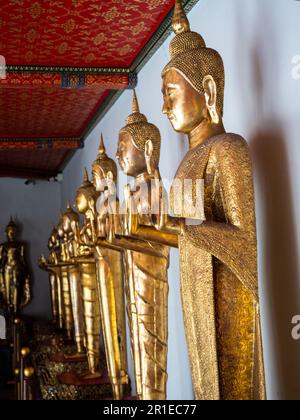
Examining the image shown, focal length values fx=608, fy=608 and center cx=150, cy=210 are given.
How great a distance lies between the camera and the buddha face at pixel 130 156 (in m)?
2.63

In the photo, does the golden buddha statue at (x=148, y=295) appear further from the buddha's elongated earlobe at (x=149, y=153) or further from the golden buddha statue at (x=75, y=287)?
the golden buddha statue at (x=75, y=287)

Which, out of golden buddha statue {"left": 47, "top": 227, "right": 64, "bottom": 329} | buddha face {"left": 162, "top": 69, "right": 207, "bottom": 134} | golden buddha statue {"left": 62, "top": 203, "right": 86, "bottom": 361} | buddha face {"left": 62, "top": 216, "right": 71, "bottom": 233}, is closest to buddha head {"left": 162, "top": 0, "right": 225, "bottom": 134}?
buddha face {"left": 162, "top": 69, "right": 207, "bottom": 134}

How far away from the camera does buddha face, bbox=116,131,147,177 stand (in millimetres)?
2629

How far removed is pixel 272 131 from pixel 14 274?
5661 millimetres

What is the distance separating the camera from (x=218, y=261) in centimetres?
186

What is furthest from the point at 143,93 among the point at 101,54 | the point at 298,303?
the point at 298,303

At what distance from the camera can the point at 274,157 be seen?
2123 mm

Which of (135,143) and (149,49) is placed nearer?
(135,143)

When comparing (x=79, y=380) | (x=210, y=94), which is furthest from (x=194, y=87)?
(x=79, y=380)

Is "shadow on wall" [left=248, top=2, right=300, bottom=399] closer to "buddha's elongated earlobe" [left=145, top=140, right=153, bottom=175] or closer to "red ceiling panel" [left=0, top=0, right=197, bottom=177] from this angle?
"buddha's elongated earlobe" [left=145, top=140, right=153, bottom=175]

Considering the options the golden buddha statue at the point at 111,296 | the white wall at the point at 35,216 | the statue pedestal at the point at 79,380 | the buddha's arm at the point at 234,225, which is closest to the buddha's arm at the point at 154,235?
the buddha's arm at the point at 234,225

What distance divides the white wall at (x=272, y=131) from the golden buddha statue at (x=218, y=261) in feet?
0.78

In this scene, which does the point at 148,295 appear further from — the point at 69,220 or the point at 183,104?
the point at 69,220
